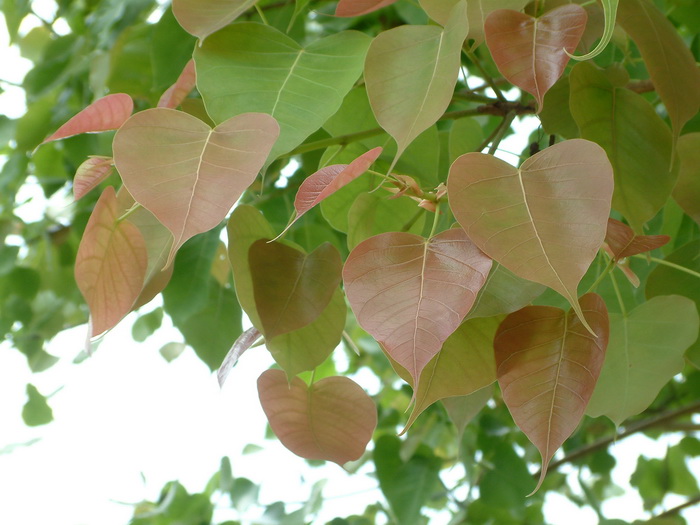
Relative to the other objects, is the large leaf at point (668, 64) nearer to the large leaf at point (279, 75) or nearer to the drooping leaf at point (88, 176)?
the large leaf at point (279, 75)

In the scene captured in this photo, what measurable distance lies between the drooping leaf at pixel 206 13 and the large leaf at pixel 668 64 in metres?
0.16

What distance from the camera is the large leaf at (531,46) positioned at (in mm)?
267

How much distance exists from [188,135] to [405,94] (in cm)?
8

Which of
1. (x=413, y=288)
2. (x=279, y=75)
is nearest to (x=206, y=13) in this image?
(x=279, y=75)

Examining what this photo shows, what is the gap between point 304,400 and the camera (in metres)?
0.35

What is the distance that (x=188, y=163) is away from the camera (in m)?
0.24

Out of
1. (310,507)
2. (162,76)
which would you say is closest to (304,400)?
(162,76)

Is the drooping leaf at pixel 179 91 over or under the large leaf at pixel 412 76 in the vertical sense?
under

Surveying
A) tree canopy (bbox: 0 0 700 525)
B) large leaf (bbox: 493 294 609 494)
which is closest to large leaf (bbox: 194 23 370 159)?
tree canopy (bbox: 0 0 700 525)

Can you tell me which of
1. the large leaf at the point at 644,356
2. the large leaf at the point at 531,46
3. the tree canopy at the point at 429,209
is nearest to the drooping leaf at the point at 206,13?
the tree canopy at the point at 429,209

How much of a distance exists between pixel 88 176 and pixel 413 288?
158 mm

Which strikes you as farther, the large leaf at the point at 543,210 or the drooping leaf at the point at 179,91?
the drooping leaf at the point at 179,91

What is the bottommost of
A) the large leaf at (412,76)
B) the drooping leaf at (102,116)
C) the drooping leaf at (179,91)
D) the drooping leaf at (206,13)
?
the drooping leaf at (179,91)

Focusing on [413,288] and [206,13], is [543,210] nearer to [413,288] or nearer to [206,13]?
[413,288]
